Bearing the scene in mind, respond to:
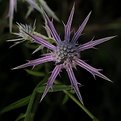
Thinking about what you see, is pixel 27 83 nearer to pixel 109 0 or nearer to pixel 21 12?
pixel 21 12

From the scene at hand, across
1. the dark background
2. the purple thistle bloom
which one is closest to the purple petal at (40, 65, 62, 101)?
the purple thistle bloom

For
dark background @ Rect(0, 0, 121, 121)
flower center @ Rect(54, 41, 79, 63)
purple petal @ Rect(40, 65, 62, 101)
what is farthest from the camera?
dark background @ Rect(0, 0, 121, 121)

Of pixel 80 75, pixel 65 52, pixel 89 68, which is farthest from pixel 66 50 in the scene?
pixel 80 75

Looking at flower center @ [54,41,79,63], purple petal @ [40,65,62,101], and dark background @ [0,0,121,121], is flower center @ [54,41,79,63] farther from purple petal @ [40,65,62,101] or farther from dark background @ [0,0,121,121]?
dark background @ [0,0,121,121]

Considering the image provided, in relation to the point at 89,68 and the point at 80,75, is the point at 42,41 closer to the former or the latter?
the point at 89,68

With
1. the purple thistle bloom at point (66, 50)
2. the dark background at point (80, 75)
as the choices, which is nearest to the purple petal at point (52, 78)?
the purple thistle bloom at point (66, 50)

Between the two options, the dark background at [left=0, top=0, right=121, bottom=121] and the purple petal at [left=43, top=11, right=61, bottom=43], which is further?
the dark background at [left=0, top=0, right=121, bottom=121]
